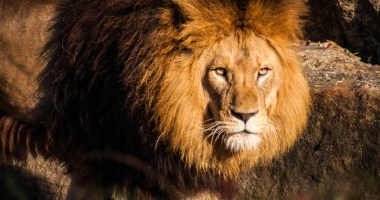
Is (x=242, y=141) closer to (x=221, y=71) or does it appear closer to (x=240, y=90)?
(x=240, y=90)

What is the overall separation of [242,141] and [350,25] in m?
2.88

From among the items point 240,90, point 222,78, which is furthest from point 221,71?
point 240,90

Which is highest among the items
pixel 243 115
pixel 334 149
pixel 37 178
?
pixel 243 115

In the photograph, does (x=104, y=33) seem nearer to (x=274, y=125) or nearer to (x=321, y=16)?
(x=274, y=125)

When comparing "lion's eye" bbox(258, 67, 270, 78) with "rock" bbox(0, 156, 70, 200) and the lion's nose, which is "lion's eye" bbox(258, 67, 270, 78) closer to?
the lion's nose

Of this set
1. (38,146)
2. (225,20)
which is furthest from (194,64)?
(38,146)

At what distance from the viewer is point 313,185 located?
6.14 m

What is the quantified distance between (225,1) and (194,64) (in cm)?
43

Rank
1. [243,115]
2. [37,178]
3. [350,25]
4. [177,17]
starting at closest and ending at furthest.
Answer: [243,115]
[177,17]
[350,25]
[37,178]

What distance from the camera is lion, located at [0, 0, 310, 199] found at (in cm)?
497

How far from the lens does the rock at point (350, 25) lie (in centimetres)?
719

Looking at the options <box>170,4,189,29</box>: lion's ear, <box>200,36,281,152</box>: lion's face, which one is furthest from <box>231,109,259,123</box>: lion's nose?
<box>170,4,189,29</box>: lion's ear

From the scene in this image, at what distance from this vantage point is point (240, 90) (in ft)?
15.9

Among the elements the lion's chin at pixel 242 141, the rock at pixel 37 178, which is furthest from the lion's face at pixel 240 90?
the rock at pixel 37 178
